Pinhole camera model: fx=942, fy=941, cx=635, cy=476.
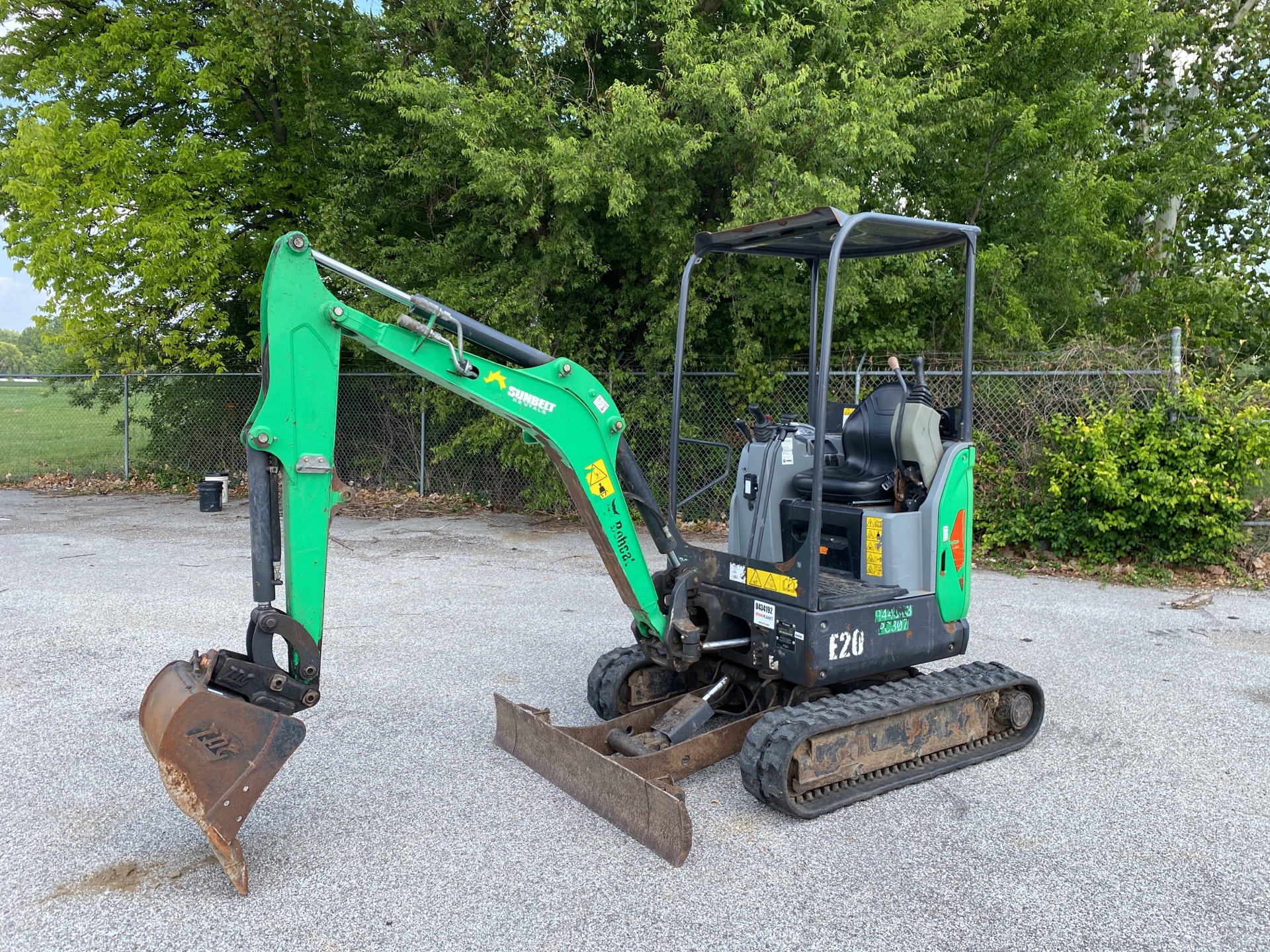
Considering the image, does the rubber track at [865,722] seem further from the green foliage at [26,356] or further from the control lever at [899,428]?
the green foliage at [26,356]

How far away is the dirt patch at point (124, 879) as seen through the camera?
353 cm

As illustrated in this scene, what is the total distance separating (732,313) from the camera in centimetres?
1105

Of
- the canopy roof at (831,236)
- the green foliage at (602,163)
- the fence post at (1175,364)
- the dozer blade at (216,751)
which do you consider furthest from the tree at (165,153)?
the dozer blade at (216,751)

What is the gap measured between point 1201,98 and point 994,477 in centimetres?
1249

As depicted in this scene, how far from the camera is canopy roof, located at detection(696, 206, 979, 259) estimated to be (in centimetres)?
455

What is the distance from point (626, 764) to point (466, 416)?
9678mm

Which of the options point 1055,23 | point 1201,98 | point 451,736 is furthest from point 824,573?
point 1201,98

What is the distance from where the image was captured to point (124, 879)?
363 centimetres

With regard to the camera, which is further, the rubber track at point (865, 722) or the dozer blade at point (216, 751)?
the rubber track at point (865, 722)

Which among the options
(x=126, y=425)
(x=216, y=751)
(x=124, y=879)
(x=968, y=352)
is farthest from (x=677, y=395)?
(x=126, y=425)

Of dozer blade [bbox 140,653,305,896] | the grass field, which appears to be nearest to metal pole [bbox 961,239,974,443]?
dozer blade [bbox 140,653,305,896]

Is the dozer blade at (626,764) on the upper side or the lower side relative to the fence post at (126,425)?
lower

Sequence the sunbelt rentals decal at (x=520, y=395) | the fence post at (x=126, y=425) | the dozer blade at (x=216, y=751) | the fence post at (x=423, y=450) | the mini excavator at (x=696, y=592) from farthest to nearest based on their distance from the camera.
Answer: the fence post at (x=126, y=425) → the fence post at (x=423, y=450) → the sunbelt rentals decal at (x=520, y=395) → the mini excavator at (x=696, y=592) → the dozer blade at (x=216, y=751)

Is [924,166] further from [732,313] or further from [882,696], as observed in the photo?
[882,696]
